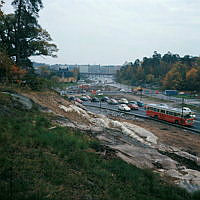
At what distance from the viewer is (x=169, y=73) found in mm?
76000

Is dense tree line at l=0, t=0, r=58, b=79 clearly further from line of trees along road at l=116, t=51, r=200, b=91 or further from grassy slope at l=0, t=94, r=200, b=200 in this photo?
line of trees along road at l=116, t=51, r=200, b=91

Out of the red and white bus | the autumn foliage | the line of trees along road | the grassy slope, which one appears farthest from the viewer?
the line of trees along road

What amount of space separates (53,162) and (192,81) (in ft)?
216

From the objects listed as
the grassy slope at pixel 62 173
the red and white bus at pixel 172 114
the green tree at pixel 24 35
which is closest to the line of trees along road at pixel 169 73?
the red and white bus at pixel 172 114

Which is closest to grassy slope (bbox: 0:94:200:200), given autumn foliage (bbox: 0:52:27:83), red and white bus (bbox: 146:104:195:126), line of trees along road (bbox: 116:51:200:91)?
autumn foliage (bbox: 0:52:27:83)

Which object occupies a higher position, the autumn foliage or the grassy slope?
the autumn foliage

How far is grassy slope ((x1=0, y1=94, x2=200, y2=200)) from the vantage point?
542 cm

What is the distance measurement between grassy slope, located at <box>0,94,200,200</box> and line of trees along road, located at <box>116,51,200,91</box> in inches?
2468

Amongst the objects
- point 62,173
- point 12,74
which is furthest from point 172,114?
point 62,173

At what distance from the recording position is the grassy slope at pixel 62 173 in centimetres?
542

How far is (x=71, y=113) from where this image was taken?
57.6 feet

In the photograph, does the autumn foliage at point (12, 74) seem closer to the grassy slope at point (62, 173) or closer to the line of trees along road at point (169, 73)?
the grassy slope at point (62, 173)

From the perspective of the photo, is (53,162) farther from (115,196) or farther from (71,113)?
(71,113)

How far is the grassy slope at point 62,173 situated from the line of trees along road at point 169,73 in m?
62.7
